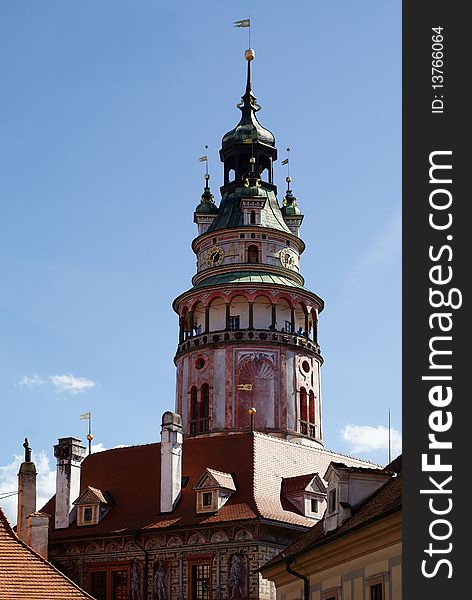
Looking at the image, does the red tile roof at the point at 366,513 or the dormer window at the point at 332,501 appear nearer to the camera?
the red tile roof at the point at 366,513

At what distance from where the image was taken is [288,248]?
57.7m

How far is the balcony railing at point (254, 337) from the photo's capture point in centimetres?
5369

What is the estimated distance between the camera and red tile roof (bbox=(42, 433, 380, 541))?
4269cm

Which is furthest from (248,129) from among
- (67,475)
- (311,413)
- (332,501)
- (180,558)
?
(332,501)

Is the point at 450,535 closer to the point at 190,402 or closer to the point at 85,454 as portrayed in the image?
the point at 85,454

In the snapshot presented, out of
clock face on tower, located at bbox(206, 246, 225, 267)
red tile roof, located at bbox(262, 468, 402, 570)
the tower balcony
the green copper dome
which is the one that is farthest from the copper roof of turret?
red tile roof, located at bbox(262, 468, 402, 570)

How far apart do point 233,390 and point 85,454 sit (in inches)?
311

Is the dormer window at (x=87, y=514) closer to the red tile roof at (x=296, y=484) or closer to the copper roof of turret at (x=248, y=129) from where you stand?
the red tile roof at (x=296, y=484)

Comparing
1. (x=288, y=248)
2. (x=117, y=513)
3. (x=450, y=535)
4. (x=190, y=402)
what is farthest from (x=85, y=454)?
(x=450, y=535)

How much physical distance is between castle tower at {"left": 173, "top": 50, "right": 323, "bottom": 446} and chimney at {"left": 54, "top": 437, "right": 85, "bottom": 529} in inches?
305

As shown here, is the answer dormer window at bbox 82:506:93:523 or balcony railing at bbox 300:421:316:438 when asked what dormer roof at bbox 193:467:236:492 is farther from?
balcony railing at bbox 300:421:316:438

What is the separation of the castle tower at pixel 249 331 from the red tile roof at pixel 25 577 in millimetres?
30555

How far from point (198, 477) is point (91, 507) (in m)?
4.10

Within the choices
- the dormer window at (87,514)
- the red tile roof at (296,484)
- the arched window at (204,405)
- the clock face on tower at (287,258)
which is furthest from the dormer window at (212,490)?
the clock face on tower at (287,258)
